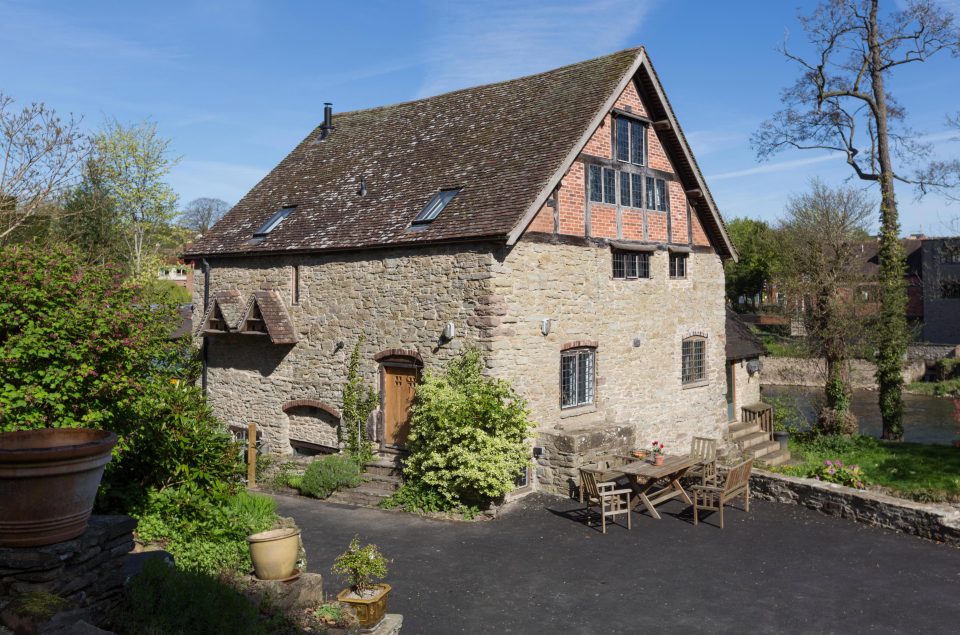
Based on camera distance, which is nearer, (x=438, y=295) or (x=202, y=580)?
(x=202, y=580)

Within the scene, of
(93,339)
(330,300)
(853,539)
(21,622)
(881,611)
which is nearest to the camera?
(21,622)

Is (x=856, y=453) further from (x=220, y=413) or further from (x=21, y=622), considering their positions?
(x=21, y=622)

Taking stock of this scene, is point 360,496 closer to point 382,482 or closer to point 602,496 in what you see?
point 382,482

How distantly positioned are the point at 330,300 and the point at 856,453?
15.1 m

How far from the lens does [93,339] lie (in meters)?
7.31

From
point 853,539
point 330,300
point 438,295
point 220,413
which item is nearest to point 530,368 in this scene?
point 438,295

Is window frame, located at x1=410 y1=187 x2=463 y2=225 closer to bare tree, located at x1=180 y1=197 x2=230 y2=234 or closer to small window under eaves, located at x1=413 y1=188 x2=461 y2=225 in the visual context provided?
small window under eaves, located at x1=413 y1=188 x2=461 y2=225

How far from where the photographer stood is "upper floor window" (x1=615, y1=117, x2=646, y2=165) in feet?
53.0

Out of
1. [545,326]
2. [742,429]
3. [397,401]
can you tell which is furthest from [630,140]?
[742,429]

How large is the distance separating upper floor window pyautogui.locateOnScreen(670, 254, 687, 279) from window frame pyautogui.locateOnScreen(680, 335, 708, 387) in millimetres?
1638

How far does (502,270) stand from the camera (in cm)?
1348

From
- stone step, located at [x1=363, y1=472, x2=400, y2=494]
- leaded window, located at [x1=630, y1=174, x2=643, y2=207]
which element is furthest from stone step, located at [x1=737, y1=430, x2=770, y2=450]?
stone step, located at [x1=363, y1=472, x2=400, y2=494]

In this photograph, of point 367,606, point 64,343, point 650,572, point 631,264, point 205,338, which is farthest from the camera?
point 205,338

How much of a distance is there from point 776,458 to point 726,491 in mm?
9072
